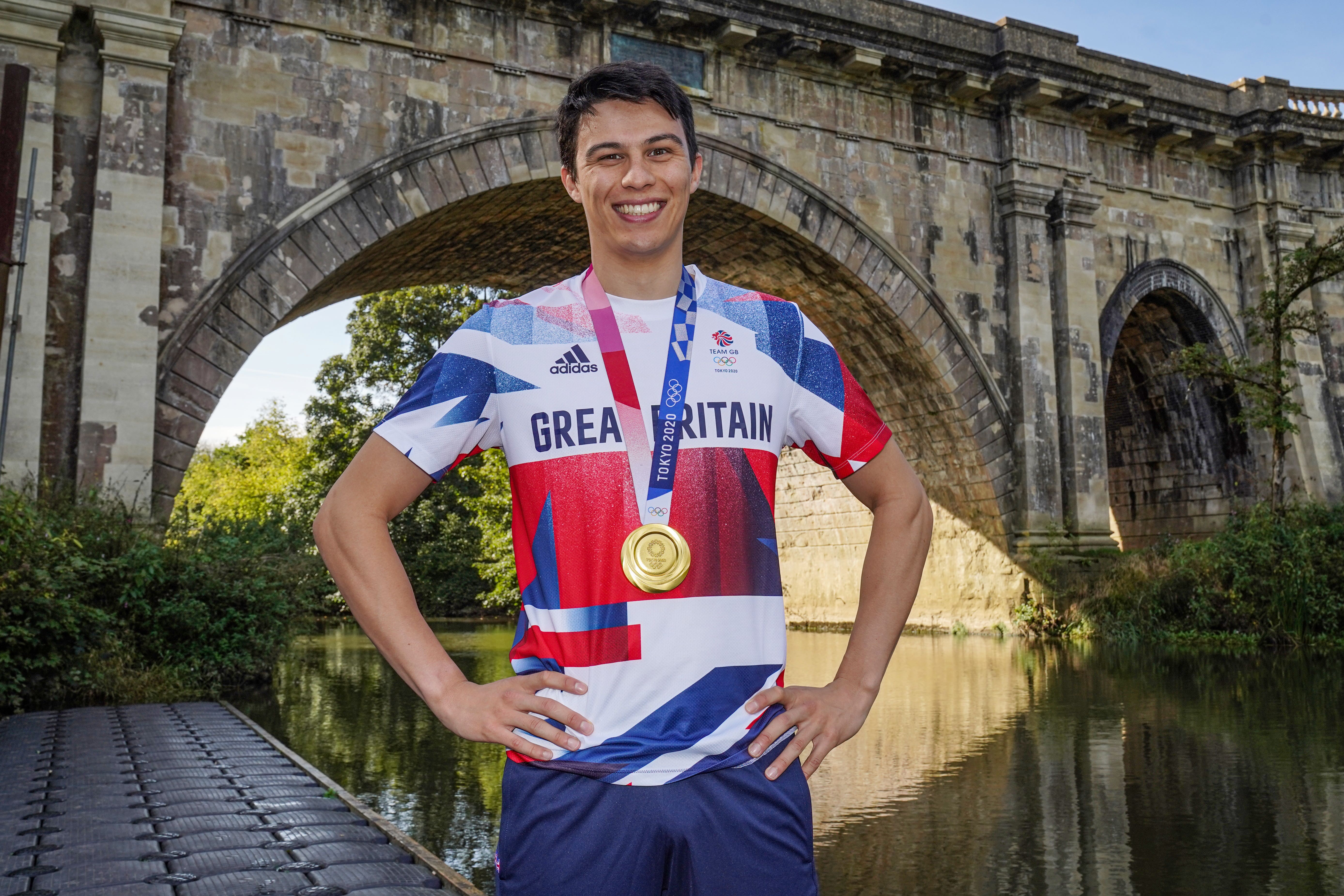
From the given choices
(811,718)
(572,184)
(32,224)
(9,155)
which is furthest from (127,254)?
(811,718)

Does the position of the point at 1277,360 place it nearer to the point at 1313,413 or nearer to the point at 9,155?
the point at 1313,413

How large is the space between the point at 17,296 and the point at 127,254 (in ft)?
3.57

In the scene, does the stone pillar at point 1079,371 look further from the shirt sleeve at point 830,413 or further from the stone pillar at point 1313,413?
the shirt sleeve at point 830,413

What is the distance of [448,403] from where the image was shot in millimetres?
1656

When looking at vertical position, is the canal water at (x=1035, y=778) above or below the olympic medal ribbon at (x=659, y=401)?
below

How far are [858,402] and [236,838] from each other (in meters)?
3.39

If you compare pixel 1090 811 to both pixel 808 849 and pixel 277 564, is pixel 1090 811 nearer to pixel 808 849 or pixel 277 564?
pixel 808 849

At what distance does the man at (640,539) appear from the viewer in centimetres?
148

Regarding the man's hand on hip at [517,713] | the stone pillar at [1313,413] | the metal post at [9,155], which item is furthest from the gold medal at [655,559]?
the stone pillar at [1313,413]

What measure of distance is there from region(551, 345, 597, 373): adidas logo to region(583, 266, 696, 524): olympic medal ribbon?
21 mm

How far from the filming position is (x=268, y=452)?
41688 mm

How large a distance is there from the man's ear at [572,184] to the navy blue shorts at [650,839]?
0.88 m

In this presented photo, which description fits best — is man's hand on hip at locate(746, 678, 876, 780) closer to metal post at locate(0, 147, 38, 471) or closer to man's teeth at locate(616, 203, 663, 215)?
man's teeth at locate(616, 203, 663, 215)

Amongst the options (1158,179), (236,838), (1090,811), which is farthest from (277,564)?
(1158,179)
